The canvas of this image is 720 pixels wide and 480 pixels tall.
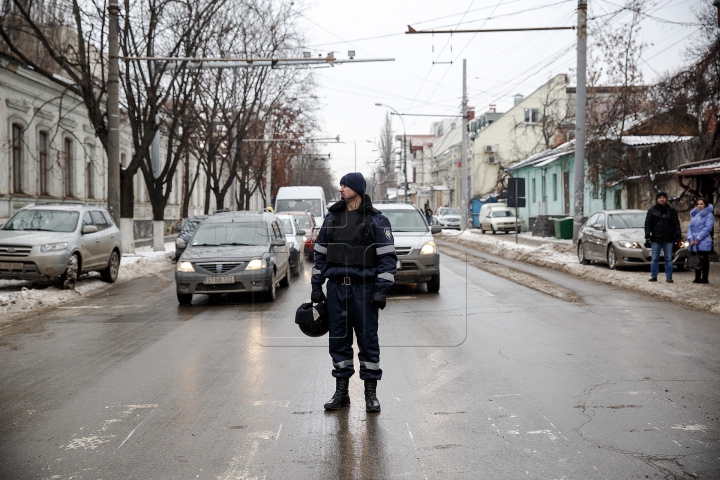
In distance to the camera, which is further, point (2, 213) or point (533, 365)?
point (2, 213)

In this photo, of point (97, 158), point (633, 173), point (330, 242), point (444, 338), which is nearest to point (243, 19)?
point (97, 158)

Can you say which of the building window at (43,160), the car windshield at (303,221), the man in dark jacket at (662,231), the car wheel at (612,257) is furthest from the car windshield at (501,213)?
the man in dark jacket at (662,231)

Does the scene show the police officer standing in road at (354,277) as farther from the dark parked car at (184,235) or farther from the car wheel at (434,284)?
the dark parked car at (184,235)

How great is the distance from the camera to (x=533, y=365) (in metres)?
7.36

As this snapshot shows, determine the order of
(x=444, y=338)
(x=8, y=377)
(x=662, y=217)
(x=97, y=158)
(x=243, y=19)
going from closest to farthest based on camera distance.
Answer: (x=8, y=377) < (x=444, y=338) < (x=662, y=217) < (x=243, y=19) < (x=97, y=158)

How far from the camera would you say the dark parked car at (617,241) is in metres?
17.6

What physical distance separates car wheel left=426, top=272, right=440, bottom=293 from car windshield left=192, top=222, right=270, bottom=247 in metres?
3.15

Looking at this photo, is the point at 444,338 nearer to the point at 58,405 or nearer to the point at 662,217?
the point at 58,405

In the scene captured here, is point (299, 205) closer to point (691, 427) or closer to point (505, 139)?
point (691, 427)

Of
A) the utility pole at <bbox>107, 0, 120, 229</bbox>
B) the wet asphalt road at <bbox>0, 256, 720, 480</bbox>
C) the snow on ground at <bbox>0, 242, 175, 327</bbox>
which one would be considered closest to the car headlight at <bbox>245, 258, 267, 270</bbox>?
the wet asphalt road at <bbox>0, 256, 720, 480</bbox>

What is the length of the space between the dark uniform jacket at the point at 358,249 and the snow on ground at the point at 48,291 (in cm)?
687

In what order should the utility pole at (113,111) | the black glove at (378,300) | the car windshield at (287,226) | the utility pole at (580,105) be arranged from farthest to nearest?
the utility pole at (580,105)
the utility pole at (113,111)
the car windshield at (287,226)
the black glove at (378,300)

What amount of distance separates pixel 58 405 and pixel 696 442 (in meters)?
4.78

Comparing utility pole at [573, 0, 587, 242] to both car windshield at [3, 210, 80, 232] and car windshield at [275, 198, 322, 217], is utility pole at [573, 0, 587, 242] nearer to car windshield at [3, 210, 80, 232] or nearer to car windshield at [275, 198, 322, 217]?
car windshield at [275, 198, 322, 217]
